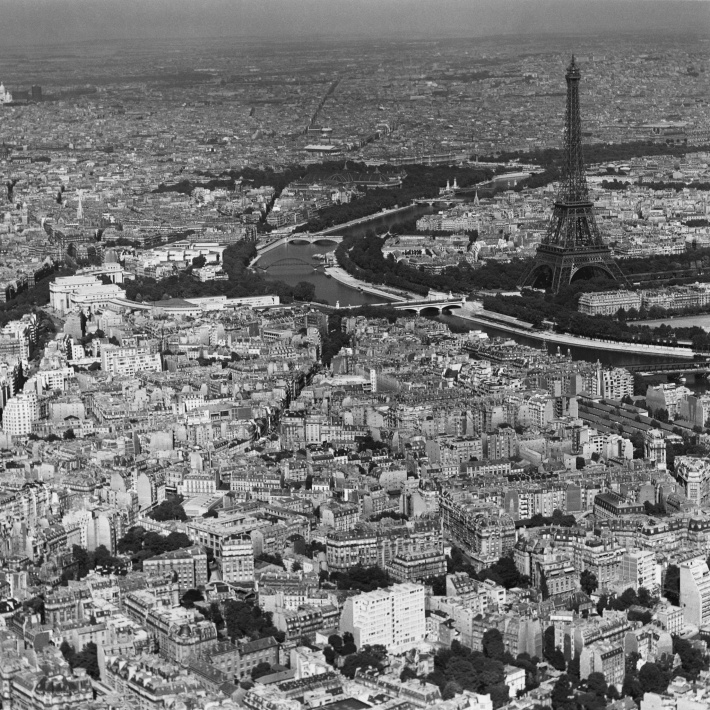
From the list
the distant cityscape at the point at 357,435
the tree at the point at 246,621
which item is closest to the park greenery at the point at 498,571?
the distant cityscape at the point at 357,435

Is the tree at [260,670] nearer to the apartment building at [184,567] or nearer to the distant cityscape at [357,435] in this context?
the distant cityscape at [357,435]

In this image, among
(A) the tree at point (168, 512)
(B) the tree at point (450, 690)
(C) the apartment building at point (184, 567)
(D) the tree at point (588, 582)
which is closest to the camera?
(B) the tree at point (450, 690)

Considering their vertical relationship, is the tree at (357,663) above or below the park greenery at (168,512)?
above

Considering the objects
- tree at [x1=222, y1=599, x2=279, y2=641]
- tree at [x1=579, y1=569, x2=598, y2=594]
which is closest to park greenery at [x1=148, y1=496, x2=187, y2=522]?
tree at [x1=222, y1=599, x2=279, y2=641]

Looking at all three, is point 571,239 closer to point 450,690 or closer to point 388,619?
point 388,619

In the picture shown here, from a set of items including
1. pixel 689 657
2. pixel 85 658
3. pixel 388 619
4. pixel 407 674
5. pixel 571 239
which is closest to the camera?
pixel 407 674

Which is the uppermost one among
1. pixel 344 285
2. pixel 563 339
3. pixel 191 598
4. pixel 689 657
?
pixel 191 598

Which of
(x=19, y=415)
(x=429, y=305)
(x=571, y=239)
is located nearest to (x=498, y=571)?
(x=19, y=415)

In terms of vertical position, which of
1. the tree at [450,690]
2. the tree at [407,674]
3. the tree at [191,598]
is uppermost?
the tree at [450,690]
